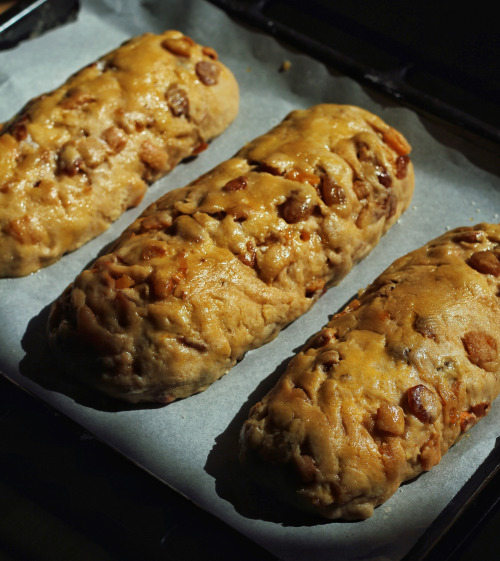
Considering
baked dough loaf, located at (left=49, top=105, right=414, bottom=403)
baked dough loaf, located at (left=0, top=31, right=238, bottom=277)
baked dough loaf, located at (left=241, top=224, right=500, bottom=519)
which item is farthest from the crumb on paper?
baked dough loaf, located at (left=241, top=224, right=500, bottom=519)

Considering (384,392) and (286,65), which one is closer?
(384,392)

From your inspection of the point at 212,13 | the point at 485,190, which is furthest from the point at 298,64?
the point at 485,190

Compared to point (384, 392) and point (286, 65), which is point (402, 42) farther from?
point (384, 392)

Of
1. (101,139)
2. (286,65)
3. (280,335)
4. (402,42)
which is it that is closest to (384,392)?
(280,335)

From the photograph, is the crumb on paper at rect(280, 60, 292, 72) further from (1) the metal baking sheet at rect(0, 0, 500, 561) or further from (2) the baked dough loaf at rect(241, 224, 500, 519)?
(2) the baked dough loaf at rect(241, 224, 500, 519)

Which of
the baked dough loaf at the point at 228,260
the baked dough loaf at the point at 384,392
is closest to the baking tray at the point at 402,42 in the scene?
the baked dough loaf at the point at 228,260

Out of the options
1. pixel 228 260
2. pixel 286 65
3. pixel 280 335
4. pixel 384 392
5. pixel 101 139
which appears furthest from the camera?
pixel 286 65
